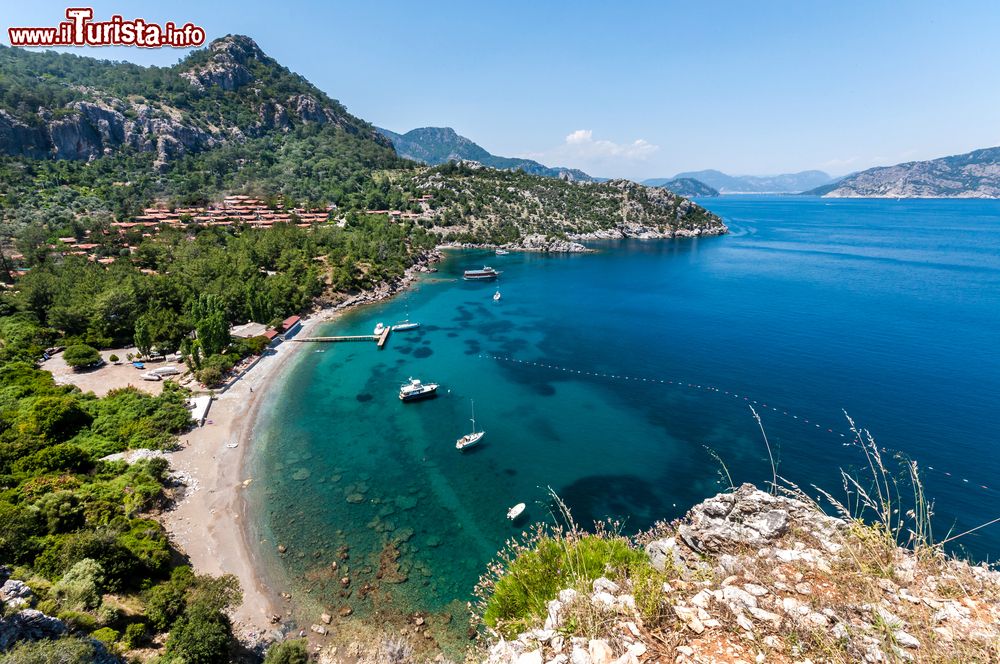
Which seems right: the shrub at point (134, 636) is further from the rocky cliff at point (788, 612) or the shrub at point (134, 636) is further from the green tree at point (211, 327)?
the green tree at point (211, 327)

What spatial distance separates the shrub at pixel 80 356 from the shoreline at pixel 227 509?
16.5 metres

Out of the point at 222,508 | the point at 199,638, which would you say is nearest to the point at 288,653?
the point at 199,638

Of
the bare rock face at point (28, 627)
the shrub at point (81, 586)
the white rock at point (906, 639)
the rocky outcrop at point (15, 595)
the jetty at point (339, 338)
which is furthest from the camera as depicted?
the jetty at point (339, 338)

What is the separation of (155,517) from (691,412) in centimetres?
4673

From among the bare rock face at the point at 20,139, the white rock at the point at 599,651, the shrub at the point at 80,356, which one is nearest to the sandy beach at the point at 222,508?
the shrub at the point at 80,356

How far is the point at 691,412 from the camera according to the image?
4247 cm

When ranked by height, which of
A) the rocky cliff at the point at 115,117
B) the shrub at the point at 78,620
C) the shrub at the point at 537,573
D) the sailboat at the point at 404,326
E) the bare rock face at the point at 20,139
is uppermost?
the rocky cliff at the point at 115,117

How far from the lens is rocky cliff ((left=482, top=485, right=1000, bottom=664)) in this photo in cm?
704

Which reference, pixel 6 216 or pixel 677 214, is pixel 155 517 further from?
pixel 677 214

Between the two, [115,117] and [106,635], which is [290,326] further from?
[115,117]

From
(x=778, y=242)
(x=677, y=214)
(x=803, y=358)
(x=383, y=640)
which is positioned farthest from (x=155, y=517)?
(x=677, y=214)

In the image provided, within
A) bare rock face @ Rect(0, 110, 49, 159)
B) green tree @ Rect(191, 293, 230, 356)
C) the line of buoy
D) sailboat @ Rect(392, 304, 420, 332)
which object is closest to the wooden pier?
sailboat @ Rect(392, 304, 420, 332)

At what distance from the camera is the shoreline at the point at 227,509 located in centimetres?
2338

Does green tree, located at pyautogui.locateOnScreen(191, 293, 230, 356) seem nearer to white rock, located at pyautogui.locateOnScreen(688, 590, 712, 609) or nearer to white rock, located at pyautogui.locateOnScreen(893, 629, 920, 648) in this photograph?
white rock, located at pyautogui.locateOnScreen(688, 590, 712, 609)
